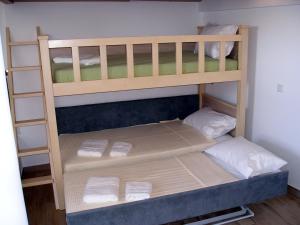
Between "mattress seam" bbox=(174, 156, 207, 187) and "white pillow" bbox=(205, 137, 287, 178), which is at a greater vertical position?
"white pillow" bbox=(205, 137, 287, 178)

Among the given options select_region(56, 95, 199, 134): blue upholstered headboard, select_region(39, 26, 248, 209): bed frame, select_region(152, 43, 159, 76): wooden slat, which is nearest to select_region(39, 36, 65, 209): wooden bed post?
select_region(39, 26, 248, 209): bed frame

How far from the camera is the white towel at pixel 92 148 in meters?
2.81

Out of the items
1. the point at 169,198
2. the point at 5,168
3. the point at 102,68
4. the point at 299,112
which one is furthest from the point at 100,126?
Answer: the point at 5,168

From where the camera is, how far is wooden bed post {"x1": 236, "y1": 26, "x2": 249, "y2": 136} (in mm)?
2834

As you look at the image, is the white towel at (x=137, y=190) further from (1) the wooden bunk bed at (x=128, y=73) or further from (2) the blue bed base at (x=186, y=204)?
(1) the wooden bunk bed at (x=128, y=73)

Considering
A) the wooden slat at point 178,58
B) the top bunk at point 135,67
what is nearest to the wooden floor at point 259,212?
the top bunk at point 135,67

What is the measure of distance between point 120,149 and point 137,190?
29.3 inches

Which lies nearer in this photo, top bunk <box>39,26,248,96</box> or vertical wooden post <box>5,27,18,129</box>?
top bunk <box>39,26,248,96</box>

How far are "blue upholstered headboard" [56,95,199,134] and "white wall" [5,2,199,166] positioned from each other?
13cm

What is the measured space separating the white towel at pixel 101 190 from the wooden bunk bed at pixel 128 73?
476 millimetres

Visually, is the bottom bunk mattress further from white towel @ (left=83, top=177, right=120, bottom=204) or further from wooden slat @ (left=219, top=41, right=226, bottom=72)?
wooden slat @ (left=219, top=41, right=226, bottom=72)

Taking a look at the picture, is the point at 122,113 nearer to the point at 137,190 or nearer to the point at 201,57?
the point at 201,57

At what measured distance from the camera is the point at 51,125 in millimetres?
2535

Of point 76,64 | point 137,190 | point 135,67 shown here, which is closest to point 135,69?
point 135,67
